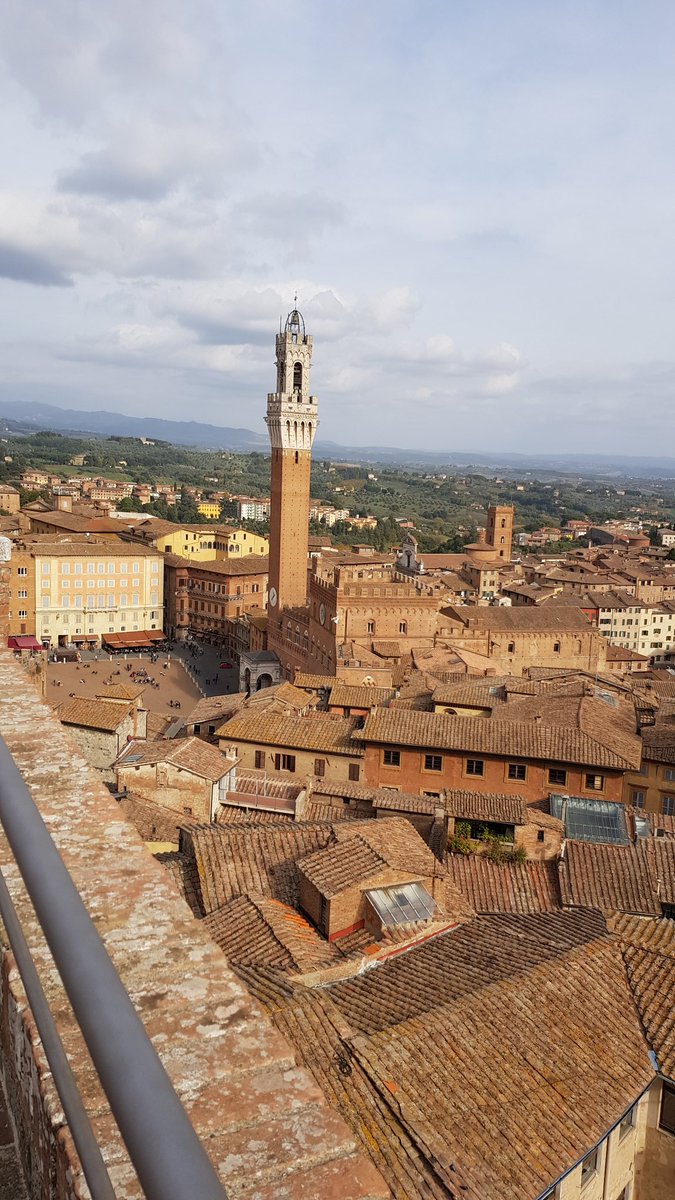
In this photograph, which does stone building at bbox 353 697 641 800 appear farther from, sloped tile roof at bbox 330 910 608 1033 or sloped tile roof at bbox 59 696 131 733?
sloped tile roof at bbox 330 910 608 1033

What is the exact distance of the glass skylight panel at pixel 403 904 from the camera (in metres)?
11.9

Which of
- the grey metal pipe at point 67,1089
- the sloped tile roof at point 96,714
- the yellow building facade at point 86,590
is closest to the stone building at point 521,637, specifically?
the sloped tile roof at point 96,714

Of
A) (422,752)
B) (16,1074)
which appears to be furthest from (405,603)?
(16,1074)

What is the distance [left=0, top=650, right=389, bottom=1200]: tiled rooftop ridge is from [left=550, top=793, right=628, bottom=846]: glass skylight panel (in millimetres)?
14777

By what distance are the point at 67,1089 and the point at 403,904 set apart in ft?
37.0

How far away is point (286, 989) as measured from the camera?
9.02 m

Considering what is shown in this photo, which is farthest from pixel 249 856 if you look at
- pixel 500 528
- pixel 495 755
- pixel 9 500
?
pixel 500 528

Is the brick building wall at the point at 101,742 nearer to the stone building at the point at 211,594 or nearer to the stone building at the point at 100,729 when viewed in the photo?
the stone building at the point at 100,729

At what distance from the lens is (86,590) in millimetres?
63250

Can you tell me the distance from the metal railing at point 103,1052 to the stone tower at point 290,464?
168 feet

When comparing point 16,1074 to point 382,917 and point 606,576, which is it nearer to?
point 382,917

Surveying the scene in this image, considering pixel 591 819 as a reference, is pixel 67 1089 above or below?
above

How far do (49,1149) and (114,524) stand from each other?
8158cm

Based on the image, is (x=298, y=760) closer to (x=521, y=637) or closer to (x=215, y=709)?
(x=215, y=709)
